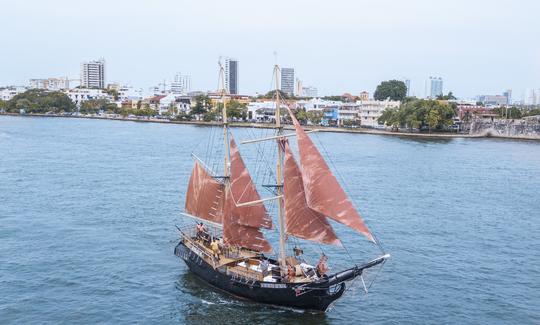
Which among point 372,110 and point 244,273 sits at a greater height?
point 372,110

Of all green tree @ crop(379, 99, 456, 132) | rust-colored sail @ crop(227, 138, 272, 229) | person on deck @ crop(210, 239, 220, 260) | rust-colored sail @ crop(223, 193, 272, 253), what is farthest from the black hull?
green tree @ crop(379, 99, 456, 132)

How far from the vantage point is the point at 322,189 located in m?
30.4

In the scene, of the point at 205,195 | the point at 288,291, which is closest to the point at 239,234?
the point at 205,195

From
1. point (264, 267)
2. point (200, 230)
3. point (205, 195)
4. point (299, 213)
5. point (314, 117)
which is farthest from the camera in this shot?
point (314, 117)

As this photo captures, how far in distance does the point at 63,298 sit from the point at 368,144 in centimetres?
9973

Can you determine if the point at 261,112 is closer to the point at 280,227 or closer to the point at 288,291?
the point at 280,227

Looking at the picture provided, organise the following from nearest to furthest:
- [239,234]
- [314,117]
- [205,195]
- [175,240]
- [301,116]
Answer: [239,234] → [205,195] → [175,240] → [301,116] → [314,117]

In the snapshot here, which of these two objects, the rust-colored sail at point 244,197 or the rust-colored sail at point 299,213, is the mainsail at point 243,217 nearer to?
the rust-colored sail at point 244,197

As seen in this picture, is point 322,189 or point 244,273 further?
point 244,273

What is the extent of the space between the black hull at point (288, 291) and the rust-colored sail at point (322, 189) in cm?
376

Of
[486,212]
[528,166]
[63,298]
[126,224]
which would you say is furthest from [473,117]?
[63,298]

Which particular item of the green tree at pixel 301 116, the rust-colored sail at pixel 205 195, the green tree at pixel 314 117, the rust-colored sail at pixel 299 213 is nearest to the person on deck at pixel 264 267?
the rust-colored sail at pixel 299 213

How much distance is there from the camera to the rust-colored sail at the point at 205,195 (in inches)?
1548

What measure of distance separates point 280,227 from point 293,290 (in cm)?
397
